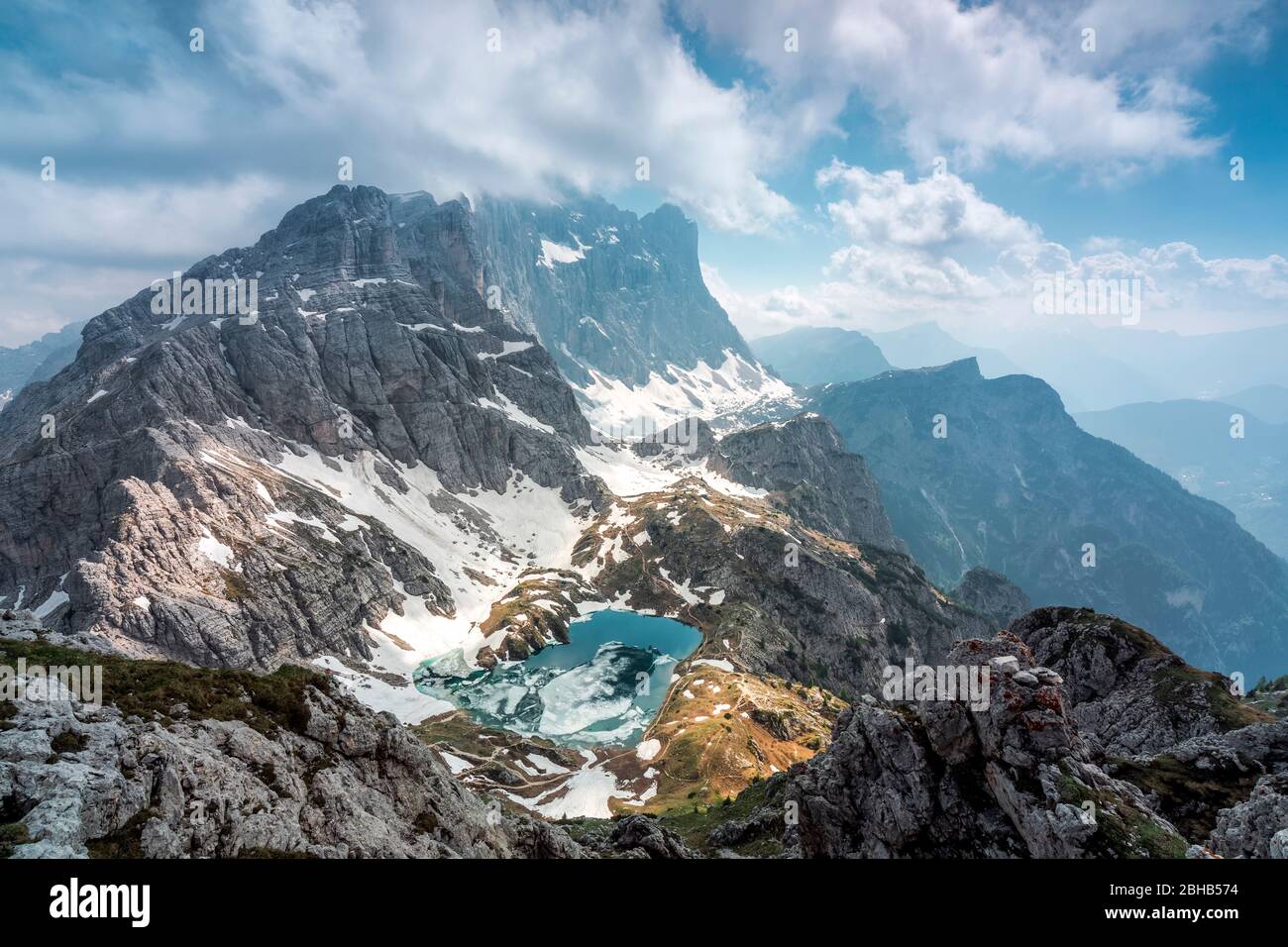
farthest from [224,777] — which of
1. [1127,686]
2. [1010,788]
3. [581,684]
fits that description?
[581,684]

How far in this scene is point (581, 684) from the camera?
142 meters

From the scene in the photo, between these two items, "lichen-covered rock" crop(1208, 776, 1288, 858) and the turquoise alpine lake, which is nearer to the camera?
"lichen-covered rock" crop(1208, 776, 1288, 858)

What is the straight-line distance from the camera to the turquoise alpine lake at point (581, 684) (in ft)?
404

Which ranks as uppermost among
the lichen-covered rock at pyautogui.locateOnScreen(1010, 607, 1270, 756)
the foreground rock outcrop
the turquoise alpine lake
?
the foreground rock outcrop

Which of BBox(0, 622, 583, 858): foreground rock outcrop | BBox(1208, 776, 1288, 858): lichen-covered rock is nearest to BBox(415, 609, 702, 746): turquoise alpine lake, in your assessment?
BBox(0, 622, 583, 858): foreground rock outcrop

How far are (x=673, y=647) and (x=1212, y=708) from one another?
398ft

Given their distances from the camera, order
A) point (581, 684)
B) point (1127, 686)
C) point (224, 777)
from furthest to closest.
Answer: point (581, 684) < point (1127, 686) < point (224, 777)

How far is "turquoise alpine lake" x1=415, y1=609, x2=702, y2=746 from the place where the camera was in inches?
4852

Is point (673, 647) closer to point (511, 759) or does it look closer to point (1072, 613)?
point (511, 759)

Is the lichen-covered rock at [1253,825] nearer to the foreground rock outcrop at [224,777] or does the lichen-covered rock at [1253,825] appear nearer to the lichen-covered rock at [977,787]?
the lichen-covered rock at [977,787]

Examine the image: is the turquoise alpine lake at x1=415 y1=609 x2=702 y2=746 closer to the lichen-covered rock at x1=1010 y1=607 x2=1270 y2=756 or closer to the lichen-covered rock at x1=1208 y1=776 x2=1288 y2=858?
the lichen-covered rock at x1=1010 y1=607 x2=1270 y2=756

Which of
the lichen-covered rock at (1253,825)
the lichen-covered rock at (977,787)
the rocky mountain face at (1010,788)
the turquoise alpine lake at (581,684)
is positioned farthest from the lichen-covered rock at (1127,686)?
the turquoise alpine lake at (581,684)

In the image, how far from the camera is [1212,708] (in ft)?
180

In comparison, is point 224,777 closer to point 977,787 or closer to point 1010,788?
point 1010,788
